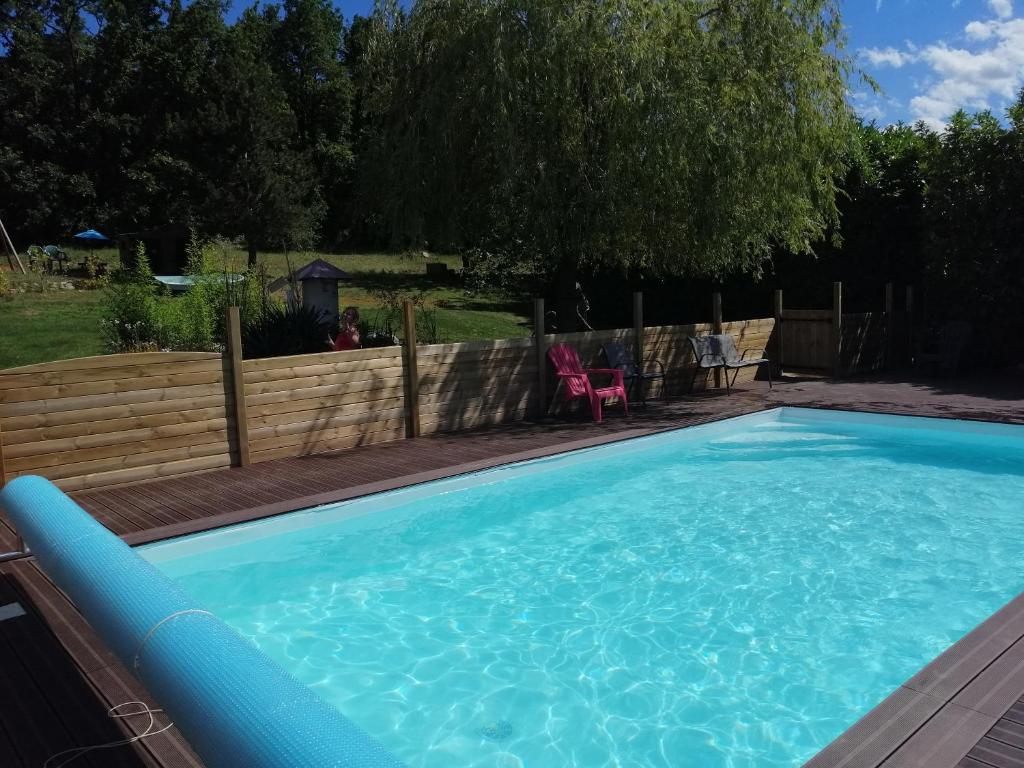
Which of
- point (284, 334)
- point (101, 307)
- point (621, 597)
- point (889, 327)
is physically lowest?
point (621, 597)

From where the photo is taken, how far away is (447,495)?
6.96 metres

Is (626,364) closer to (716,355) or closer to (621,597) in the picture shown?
(716,355)

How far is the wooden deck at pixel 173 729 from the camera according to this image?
2.89 meters

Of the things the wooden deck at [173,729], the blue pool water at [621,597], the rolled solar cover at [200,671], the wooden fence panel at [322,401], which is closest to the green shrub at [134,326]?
the wooden fence panel at [322,401]

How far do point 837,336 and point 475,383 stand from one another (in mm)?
6711

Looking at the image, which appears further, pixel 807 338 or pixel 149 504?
pixel 807 338

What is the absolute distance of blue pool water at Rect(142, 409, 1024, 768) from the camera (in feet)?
12.4

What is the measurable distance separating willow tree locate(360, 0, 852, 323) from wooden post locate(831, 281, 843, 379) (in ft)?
6.72

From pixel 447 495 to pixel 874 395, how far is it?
6885 mm

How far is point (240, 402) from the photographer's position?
7.30 m

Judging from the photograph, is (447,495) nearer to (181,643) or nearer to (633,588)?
(633,588)

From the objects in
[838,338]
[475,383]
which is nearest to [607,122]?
[475,383]

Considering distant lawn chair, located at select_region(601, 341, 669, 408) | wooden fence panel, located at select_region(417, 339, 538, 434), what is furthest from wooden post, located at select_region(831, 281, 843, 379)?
wooden fence panel, located at select_region(417, 339, 538, 434)

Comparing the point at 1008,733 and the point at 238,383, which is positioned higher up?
the point at 238,383
